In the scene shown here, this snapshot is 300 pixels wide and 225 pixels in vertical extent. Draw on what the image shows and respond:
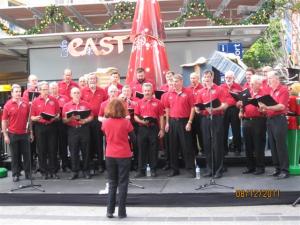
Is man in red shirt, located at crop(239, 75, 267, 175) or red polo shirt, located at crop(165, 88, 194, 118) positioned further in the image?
red polo shirt, located at crop(165, 88, 194, 118)

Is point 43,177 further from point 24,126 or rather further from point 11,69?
point 11,69

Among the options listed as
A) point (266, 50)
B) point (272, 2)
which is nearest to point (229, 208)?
point (272, 2)

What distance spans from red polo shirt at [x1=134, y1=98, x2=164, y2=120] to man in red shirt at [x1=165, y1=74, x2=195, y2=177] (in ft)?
0.58

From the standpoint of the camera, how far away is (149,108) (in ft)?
29.0

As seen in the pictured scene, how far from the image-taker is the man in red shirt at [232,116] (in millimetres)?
9367

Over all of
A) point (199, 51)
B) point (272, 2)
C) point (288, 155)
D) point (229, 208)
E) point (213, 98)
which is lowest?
point (229, 208)

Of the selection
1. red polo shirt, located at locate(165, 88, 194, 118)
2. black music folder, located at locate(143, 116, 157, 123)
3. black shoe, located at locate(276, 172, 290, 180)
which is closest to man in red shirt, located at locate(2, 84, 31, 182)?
black music folder, located at locate(143, 116, 157, 123)

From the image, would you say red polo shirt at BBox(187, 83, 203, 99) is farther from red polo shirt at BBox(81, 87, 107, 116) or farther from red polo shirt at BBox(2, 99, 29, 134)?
red polo shirt at BBox(2, 99, 29, 134)

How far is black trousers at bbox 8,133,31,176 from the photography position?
9000 mm

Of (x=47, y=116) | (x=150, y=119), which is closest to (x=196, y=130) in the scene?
(x=150, y=119)

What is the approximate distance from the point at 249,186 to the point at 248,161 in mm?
1126

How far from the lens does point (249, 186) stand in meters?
7.79

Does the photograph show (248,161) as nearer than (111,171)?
No

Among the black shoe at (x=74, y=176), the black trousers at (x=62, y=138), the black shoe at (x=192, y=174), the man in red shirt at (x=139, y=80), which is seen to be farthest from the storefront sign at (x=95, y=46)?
the black shoe at (x=192, y=174)
